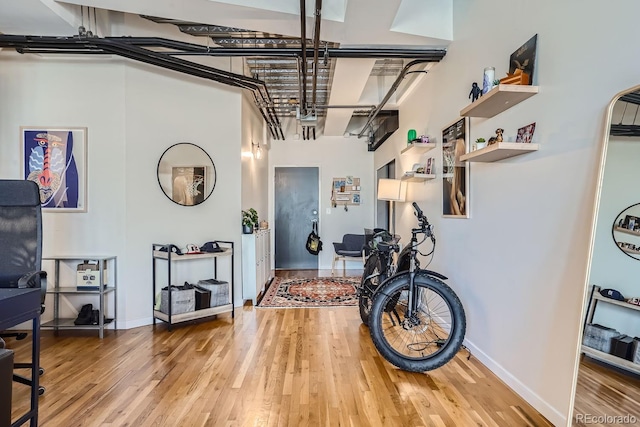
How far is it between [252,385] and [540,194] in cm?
215

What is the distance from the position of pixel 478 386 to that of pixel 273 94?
476 cm

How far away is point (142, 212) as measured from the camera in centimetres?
367

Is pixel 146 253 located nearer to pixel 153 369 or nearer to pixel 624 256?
pixel 153 369

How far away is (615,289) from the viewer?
144 cm

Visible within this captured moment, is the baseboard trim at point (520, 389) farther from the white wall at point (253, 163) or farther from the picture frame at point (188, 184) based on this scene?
the picture frame at point (188, 184)

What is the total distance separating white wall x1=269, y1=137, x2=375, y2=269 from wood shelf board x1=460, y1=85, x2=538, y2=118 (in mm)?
4749

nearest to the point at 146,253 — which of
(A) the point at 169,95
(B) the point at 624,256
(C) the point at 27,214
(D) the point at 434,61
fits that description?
(C) the point at 27,214

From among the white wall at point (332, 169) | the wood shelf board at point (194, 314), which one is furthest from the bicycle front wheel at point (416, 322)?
the white wall at point (332, 169)

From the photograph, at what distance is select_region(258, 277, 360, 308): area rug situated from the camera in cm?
445

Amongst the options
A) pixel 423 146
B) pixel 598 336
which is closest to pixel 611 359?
pixel 598 336

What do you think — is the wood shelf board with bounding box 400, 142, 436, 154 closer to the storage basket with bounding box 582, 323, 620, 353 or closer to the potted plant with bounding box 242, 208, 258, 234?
the potted plant with bounding box 242, 208, 258, 234

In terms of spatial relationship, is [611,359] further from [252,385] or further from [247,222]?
[247,222]

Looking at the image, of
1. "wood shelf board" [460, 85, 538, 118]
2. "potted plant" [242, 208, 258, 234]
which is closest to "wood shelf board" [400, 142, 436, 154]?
"wood shelf board" [460, 85, 538, 118]

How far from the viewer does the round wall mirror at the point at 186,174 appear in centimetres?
379
